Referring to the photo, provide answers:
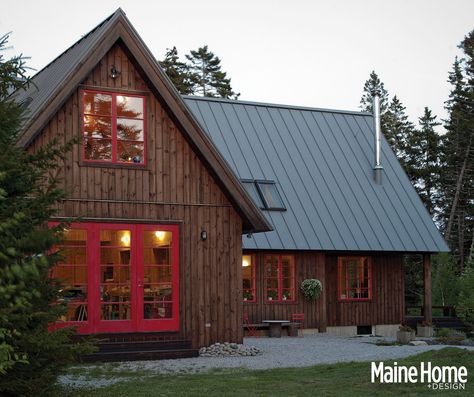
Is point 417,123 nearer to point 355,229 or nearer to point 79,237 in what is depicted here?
point 355,229

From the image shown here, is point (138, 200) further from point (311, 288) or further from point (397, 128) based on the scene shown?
point (397, 128)

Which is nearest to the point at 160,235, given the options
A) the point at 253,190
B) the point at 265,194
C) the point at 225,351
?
the point at 225,351

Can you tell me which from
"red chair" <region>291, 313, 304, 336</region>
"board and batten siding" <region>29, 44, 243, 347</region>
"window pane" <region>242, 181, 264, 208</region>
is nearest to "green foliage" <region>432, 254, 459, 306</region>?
"red chair" <region>291, 313, 304, 336</region>

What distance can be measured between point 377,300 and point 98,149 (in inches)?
467

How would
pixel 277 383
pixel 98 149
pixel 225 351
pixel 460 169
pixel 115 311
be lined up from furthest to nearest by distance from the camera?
pixel 460 169 < pixel 225 351 < pixel 98 149 < pixel 115 311 < pixel 277 383

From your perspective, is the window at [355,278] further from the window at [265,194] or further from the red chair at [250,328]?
the red chair at [250,328]

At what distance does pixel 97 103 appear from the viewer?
15.9 metres

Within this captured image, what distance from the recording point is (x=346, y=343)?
1933 cm

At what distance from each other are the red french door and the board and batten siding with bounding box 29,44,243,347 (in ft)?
0.70

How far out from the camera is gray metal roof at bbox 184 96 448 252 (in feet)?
76.2

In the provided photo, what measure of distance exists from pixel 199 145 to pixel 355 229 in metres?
9.03

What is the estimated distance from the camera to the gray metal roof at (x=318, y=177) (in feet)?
76.2

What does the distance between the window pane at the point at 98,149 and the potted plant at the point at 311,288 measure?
8.98m

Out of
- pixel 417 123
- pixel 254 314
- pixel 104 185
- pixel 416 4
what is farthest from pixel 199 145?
pixel 417 123
